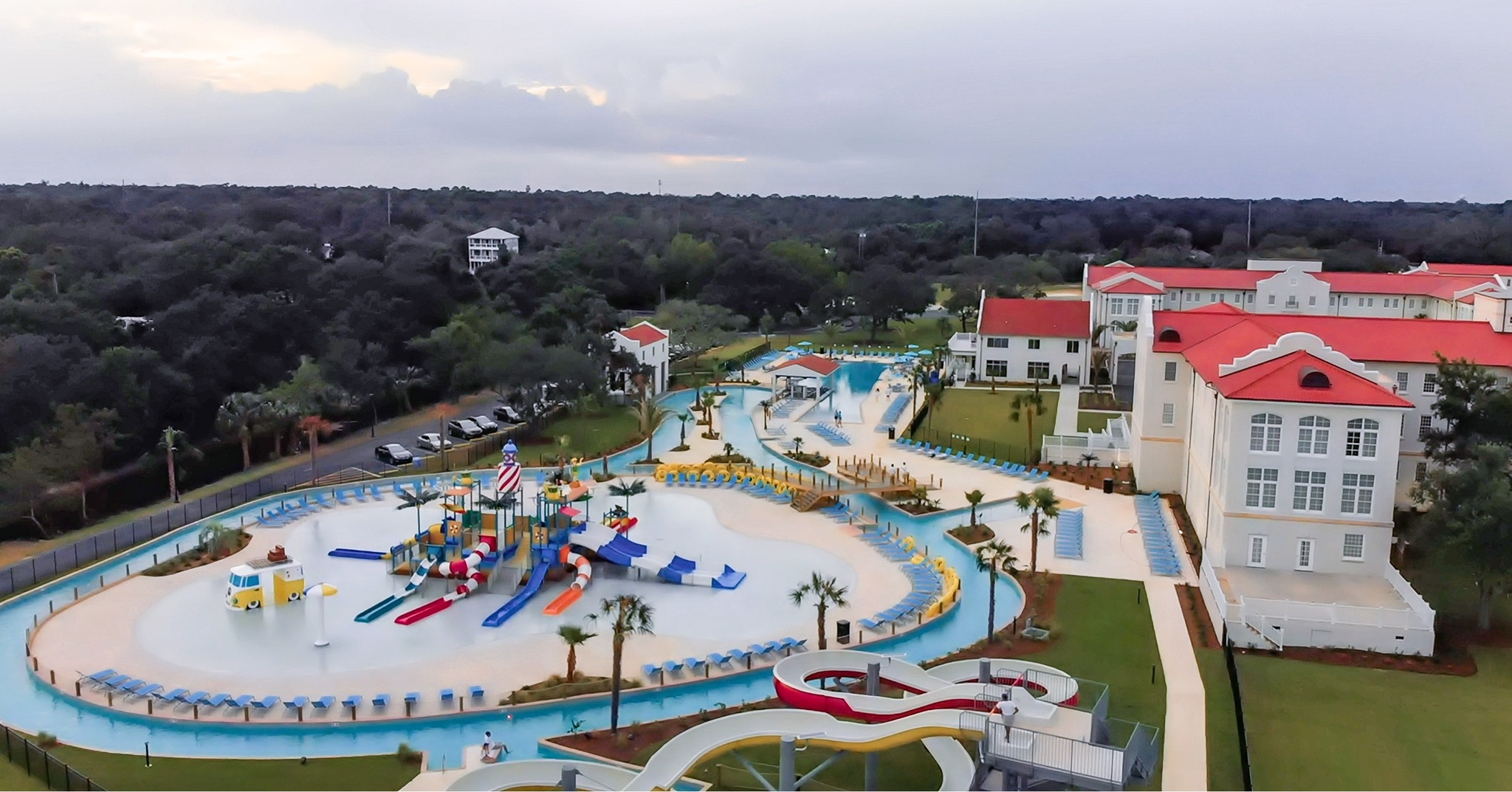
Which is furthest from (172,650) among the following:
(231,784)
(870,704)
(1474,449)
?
(1474,449)

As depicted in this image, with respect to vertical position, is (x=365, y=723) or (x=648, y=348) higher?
(x=648, y=348)

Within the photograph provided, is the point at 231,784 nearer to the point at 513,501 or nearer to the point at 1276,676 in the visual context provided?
the point at 513,501

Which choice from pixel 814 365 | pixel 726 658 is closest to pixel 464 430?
pixel 814 365

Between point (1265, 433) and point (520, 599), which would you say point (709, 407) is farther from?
point (1265, 433)

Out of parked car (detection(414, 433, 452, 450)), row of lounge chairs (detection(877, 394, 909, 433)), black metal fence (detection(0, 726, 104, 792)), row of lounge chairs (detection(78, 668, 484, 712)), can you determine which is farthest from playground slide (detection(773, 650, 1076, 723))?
→ row of lounge chairs (detection(877, 394, 909, 433))

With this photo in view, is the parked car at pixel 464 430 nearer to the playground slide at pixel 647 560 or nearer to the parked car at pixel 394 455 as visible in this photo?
the parked car at pixel 394 455
